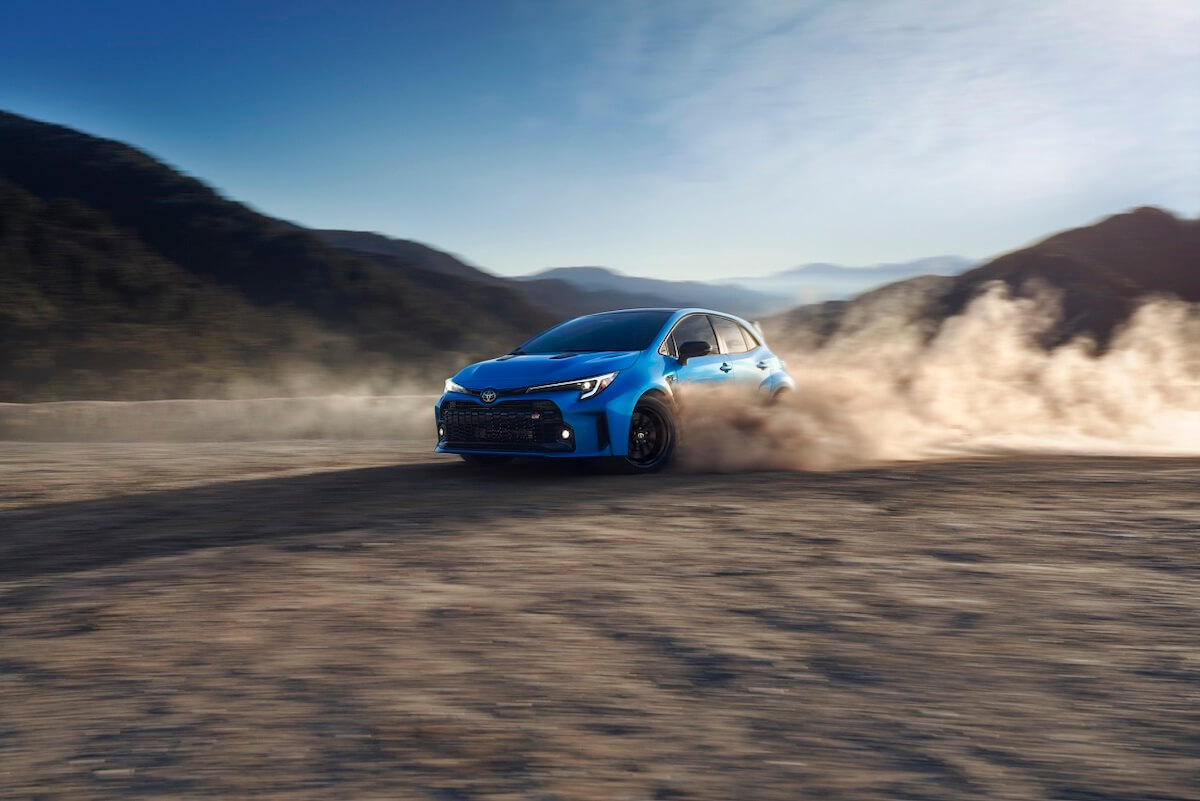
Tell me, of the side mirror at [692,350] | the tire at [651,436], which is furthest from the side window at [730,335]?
the tire at [651,436]

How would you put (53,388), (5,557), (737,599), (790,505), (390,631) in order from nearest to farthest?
(390,631) < (737,599) < (5,557) < (790,505) < (53,388)

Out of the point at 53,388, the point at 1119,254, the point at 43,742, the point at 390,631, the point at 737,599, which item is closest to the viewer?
the point at 43,742

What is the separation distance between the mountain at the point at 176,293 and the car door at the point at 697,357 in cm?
2601

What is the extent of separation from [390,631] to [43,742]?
1.41 m

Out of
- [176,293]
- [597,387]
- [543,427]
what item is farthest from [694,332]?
[176,293]

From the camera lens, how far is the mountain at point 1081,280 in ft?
199

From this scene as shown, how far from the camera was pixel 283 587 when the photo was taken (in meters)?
5.05


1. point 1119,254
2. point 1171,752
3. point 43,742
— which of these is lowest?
point 1171,752

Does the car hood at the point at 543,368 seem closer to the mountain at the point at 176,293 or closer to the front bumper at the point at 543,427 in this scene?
the front bumper at the point at 543,427

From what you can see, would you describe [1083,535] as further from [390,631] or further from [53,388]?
[53,388]

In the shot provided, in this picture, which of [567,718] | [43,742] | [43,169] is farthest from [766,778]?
[43,169]

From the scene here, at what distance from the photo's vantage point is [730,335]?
10469 millimetres

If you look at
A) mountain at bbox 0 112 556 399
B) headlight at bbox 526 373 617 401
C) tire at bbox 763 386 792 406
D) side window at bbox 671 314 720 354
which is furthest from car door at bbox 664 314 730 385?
mountain at bbox 0 112 556 399

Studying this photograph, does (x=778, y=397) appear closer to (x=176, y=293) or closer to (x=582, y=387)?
(x=582, y=387)
